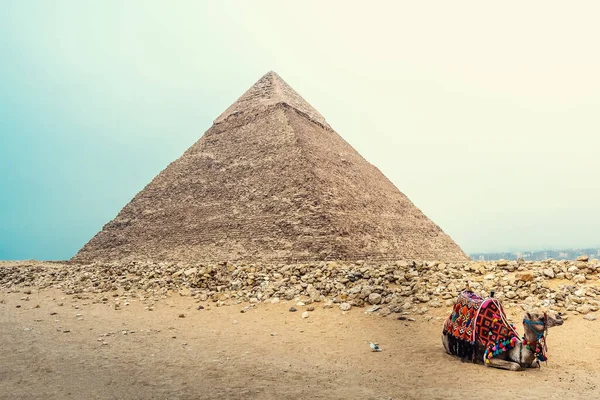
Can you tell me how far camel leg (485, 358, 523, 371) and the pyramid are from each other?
37.6ft

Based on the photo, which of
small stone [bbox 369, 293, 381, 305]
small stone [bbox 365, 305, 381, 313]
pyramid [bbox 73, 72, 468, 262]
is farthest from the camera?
pyramid [bbox 73, 72, 468, 262]

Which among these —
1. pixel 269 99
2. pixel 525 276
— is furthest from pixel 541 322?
pixel 269 99

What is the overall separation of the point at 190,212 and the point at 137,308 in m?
13.6

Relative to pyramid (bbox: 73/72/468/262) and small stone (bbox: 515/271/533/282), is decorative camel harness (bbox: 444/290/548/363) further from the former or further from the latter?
pyramid (bbox: 73/72/468/262)

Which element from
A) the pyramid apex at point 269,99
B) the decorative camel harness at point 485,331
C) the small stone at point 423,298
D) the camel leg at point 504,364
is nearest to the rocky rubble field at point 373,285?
the small stone at point 423,298

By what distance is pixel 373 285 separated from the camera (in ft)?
28.2

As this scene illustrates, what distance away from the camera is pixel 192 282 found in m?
11.6

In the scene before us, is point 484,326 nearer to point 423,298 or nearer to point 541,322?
point 541,322

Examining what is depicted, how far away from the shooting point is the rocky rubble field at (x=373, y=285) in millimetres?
7008

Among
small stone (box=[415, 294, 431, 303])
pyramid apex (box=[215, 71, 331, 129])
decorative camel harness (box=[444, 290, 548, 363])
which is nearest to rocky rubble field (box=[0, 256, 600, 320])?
small stone (box=[415, 294, 431, 303])

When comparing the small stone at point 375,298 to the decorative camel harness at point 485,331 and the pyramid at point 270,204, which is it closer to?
the decorative camel harness at point 485,331

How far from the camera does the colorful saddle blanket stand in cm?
501

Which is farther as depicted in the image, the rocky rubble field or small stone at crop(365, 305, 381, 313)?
small stone at crop(365, 305, 381, 313)

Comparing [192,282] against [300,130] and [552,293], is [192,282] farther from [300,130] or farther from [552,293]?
[300,130]
